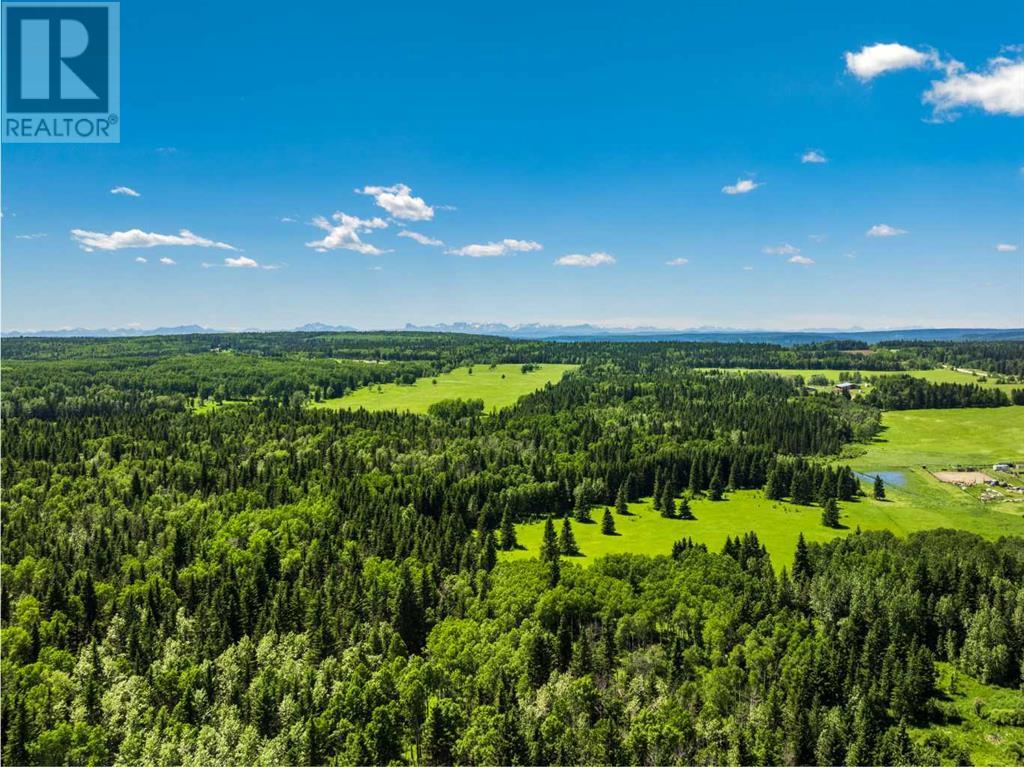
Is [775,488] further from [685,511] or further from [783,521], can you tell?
[685,511]

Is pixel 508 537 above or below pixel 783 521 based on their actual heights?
above

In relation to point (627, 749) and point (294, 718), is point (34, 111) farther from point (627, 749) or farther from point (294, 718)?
point (627, 749)

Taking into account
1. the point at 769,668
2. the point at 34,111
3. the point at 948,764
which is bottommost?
the point at 948,764

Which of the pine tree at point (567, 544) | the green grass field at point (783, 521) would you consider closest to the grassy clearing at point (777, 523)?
the green grass field at point (783, 521)

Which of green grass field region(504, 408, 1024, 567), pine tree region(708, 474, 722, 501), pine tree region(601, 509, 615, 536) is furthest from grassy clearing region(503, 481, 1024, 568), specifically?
pine tree region(708, 474, 722, 501)

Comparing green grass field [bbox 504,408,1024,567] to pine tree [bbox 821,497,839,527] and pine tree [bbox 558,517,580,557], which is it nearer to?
pine tree [bbox 821,497,839,527]

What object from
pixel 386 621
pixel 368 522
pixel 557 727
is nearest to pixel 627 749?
pixel 557 727

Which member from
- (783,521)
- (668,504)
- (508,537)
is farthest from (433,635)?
(783,521)
